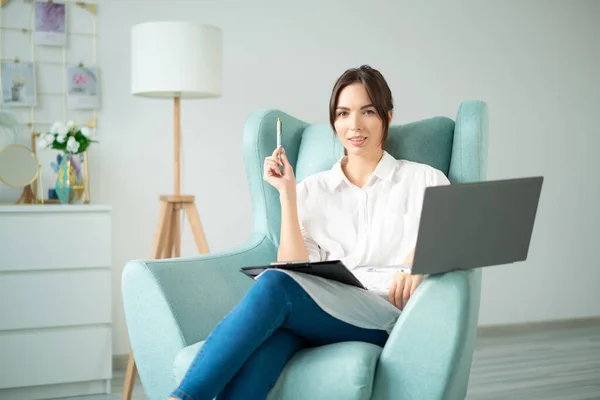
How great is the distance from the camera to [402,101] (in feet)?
14.1

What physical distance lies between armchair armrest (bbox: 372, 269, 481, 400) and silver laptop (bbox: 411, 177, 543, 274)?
0.06 meters

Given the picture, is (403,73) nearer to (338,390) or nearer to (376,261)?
(376,261)

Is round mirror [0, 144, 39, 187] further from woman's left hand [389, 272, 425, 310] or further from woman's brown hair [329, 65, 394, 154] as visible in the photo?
woman's left hand [389, 272, 425, 310]

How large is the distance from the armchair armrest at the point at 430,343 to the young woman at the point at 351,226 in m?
0.16

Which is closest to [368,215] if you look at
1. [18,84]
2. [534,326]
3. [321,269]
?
[321,269]

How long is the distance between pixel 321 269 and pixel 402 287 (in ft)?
0.80

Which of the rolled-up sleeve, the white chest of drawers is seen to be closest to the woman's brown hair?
the rolled-up sleeve

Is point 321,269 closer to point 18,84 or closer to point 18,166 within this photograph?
point 18,166

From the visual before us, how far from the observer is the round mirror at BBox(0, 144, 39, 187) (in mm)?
3254

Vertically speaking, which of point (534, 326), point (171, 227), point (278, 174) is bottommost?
point (534, 326)

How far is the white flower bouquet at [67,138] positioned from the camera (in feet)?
10.5

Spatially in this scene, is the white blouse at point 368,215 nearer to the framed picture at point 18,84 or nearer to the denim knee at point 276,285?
the denim knee at point 276,285

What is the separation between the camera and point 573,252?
487 cm

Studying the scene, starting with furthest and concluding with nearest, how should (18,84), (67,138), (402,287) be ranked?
1. (18,84)
2. (67,138)
3. (402,287)
